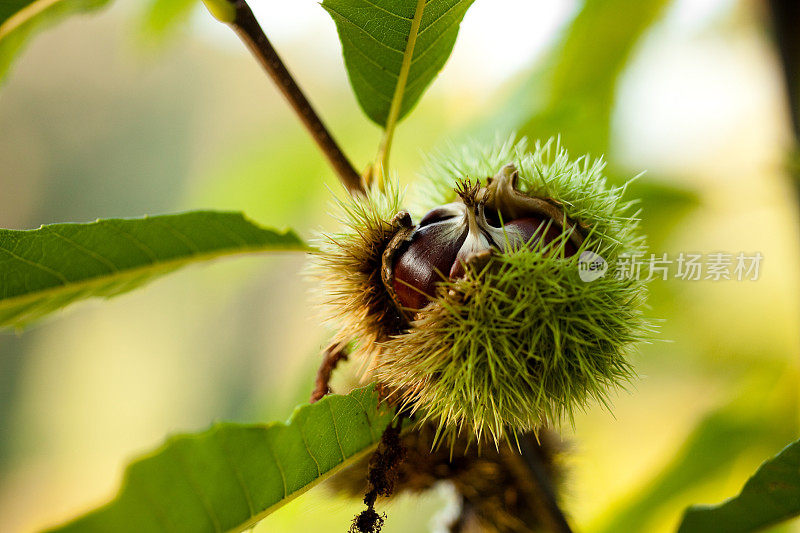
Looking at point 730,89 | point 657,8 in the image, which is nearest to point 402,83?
point 657,8

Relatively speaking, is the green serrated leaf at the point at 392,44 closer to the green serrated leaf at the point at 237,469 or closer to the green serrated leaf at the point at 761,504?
the green serrated leaf at the point at 237,469

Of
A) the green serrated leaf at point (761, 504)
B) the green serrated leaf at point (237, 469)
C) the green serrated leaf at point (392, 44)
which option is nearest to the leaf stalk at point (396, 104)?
the green serrated leaf at point (392, 44)

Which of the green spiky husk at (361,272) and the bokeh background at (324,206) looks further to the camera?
the bokeh background at (324,206)

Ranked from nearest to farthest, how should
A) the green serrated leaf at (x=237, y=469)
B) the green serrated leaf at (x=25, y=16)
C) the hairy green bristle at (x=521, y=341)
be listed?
the green serrated leaf at (x=237, y=469), the hairy green bristle at (x=521, y=341), the green serrated leaf at (x=25, y=16)

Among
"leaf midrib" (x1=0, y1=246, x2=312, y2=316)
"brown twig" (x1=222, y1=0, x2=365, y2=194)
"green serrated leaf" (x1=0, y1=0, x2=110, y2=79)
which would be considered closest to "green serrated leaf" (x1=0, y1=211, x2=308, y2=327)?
"leaf midrib" (x1=0, y1=246, x2=312, y2=316)

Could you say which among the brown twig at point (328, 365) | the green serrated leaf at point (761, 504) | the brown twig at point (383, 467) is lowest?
the green serrated leaf at point (761, 504)

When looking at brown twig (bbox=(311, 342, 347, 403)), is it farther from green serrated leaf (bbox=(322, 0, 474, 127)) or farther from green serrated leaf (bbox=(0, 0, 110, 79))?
green serrated leaf (bbox=(0, 0, 110, 79))

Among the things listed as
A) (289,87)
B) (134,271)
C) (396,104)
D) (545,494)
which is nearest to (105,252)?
(134,271)

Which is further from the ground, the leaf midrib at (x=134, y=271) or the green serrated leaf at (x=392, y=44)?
the green serrated leaf at (x=392, y=44)

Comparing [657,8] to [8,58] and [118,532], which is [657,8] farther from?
[118,532]
